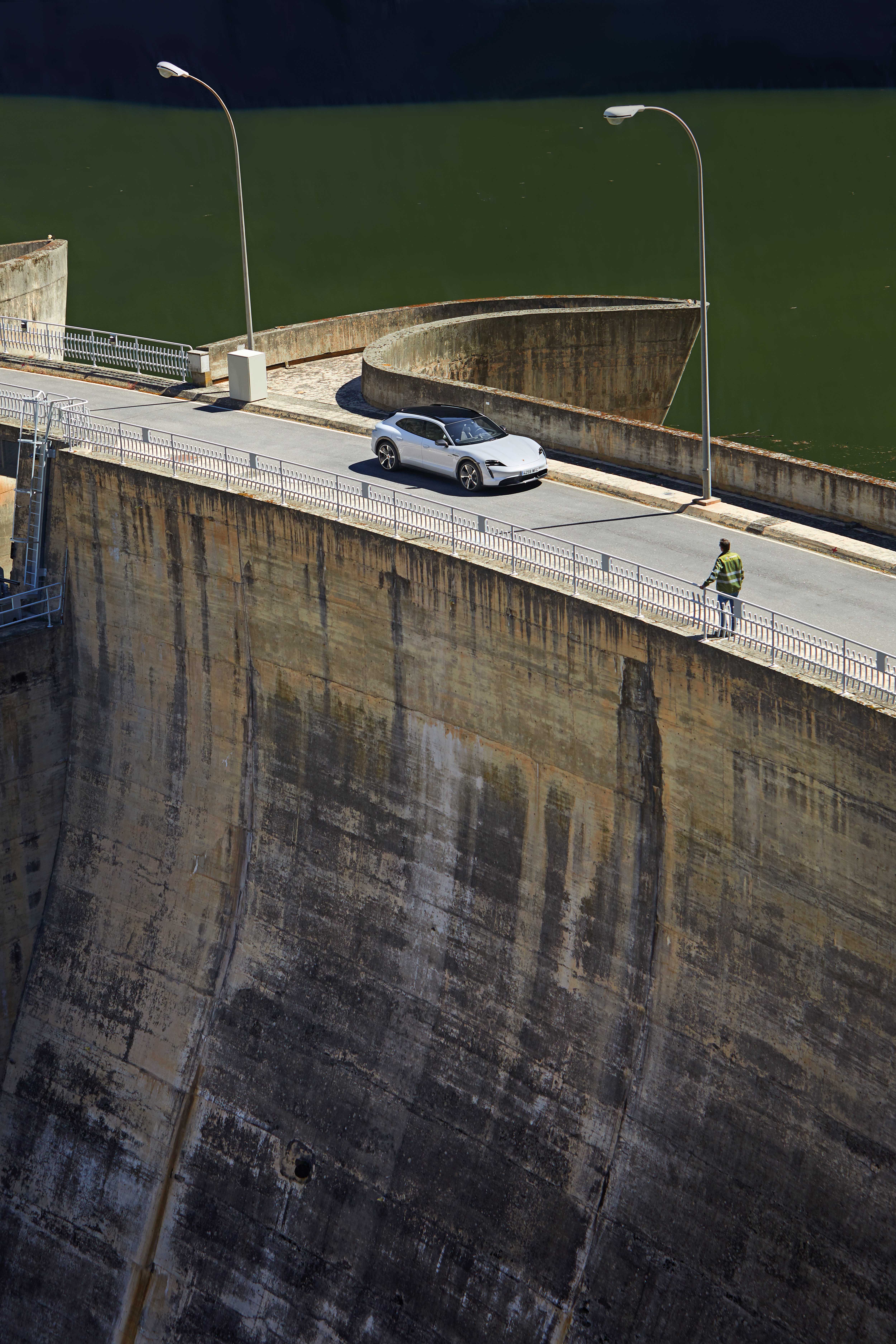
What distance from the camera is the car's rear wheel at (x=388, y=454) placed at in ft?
85.3

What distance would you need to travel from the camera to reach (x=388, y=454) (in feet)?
85.7

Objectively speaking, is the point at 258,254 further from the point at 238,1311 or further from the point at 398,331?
the point at 238,1311

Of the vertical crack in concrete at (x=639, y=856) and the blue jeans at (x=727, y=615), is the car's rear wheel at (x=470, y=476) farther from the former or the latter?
the blue jeans at (x=727, y=615)

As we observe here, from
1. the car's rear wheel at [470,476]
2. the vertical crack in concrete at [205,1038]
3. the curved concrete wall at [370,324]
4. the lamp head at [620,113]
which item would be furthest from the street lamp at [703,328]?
the curved concrete wall at [370,324]

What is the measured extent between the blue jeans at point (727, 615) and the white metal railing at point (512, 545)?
0.03m

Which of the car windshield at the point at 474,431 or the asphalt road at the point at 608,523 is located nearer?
the asphalt road at the point at 608,523

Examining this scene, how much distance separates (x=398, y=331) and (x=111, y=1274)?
69.1 ft

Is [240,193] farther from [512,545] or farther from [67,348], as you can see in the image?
[67,348]

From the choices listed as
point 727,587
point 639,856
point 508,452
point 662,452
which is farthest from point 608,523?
point 639,856

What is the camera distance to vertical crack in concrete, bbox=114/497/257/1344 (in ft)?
78.9

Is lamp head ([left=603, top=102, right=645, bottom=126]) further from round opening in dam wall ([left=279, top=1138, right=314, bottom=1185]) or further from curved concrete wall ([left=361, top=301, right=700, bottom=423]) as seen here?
round opening in dam wall ([left=279, top=1138, right=314, bottom=1185])

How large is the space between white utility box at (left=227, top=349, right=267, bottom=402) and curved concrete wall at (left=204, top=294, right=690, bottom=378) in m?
2.88

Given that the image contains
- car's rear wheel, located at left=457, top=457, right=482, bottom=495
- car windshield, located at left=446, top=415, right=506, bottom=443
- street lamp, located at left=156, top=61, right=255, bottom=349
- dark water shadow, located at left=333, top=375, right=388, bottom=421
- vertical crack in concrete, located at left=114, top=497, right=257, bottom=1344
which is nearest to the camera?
vertical crack in concrete, located at left=114, top=497, right=257, bottom=1344

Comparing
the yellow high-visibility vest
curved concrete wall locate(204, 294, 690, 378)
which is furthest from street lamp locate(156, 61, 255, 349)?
the yellow high-visibility vest
